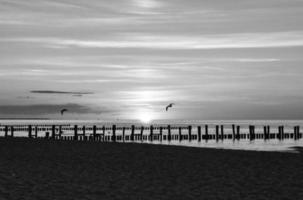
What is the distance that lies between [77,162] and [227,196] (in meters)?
8.21

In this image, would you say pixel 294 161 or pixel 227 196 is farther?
pixel 294 161

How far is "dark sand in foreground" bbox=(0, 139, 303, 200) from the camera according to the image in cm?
1150

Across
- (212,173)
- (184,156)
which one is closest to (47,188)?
(212,173)

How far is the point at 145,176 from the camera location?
14734 millimetres

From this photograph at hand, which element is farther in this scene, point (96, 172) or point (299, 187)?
point (96, 172)

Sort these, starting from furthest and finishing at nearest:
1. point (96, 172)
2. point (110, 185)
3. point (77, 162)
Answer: point (77, 162), point (96, 172), point (110, 185)

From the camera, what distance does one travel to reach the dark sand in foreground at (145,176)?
11.5 m

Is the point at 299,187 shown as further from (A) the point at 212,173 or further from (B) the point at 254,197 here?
(A) the point at 212,173

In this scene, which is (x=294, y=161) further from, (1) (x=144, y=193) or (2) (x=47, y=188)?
(2) (x=47, y=188)

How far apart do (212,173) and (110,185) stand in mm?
4225

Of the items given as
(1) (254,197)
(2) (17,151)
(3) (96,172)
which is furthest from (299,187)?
(2) (17,151)

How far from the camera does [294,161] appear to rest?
2042cm

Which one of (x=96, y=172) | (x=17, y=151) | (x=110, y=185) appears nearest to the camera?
(x=110, y=185)

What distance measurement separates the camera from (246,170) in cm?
1677
